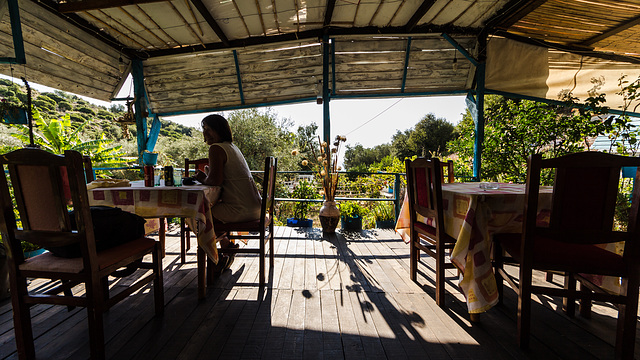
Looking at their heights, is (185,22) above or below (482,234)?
above

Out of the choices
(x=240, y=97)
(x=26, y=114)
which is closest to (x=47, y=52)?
(x=26, y=114)

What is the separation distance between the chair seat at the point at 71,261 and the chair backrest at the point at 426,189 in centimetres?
188

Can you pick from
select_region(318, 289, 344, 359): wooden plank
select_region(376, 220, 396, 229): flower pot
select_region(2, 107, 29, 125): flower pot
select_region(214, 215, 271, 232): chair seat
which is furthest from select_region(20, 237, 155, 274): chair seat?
select_region(376, 220, 396, 229): flower pot

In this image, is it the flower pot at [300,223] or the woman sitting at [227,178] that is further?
the flower pot at [300,223]

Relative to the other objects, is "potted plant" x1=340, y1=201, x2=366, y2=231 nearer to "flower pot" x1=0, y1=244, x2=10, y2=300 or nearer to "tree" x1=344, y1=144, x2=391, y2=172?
"flower pot" x1=0, y1=244, x2=10, y2=300

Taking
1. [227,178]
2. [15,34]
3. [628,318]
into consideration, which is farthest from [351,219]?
[15,34]

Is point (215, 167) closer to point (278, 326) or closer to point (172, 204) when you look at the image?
point (172, 204)

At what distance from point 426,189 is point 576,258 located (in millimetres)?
875

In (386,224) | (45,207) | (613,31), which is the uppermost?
(613,31)

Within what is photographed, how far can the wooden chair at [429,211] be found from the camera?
1.77 m

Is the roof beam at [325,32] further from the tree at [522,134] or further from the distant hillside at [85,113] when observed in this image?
the distant hillside at [85,113]

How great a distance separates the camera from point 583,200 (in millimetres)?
1237

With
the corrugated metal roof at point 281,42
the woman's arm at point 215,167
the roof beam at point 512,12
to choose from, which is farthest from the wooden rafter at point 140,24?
the roof beam at point 512,12

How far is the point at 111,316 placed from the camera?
1.65 meters
